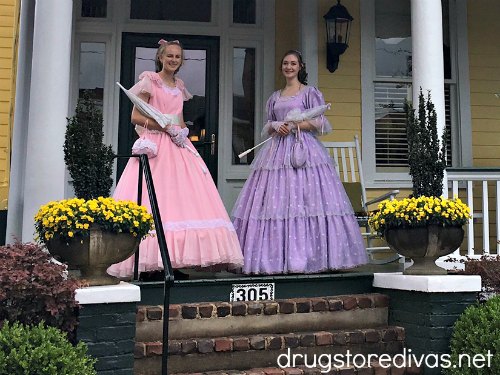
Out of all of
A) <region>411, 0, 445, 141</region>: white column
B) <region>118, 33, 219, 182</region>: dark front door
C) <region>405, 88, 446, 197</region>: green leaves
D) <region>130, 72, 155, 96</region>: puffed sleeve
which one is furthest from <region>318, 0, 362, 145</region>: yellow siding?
<region>130, 72, 155, 96</region>: puffed sleeve

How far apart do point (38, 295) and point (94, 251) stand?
350 millimetres

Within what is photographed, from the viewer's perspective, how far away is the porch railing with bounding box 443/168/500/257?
496cm

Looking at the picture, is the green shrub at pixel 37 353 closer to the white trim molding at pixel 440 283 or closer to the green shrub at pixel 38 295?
the green shrub at pixel 38 295

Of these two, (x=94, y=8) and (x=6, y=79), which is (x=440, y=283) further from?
(x=6, y=79)

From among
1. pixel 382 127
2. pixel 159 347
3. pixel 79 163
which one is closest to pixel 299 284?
pixel 159 347

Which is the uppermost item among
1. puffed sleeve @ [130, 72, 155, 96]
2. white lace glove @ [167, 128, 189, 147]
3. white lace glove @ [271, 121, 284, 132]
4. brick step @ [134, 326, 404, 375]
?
puffed sleeve @ [130, 72, 155, 96]

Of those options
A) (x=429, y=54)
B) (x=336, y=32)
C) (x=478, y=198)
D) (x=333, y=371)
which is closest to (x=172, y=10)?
(x=336, y=32)

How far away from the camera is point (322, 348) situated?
11.3 feet

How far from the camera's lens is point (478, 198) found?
632 cm

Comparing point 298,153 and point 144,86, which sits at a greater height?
point 144,86

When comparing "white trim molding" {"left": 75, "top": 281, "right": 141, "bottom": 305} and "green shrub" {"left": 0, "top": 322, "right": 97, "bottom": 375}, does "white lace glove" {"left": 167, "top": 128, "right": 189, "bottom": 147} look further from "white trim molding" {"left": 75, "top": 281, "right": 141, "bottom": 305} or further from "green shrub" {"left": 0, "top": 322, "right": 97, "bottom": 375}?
"green shrub" {"left": 0, "top": 322, "right": 97, "bottom": 375}

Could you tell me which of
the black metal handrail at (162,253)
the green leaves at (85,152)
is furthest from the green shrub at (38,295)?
the green leaves at (85,152)

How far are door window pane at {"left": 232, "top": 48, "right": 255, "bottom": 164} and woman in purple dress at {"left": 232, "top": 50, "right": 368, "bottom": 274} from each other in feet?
5.71

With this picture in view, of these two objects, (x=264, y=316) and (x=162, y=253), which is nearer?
(x=162, y=253)
